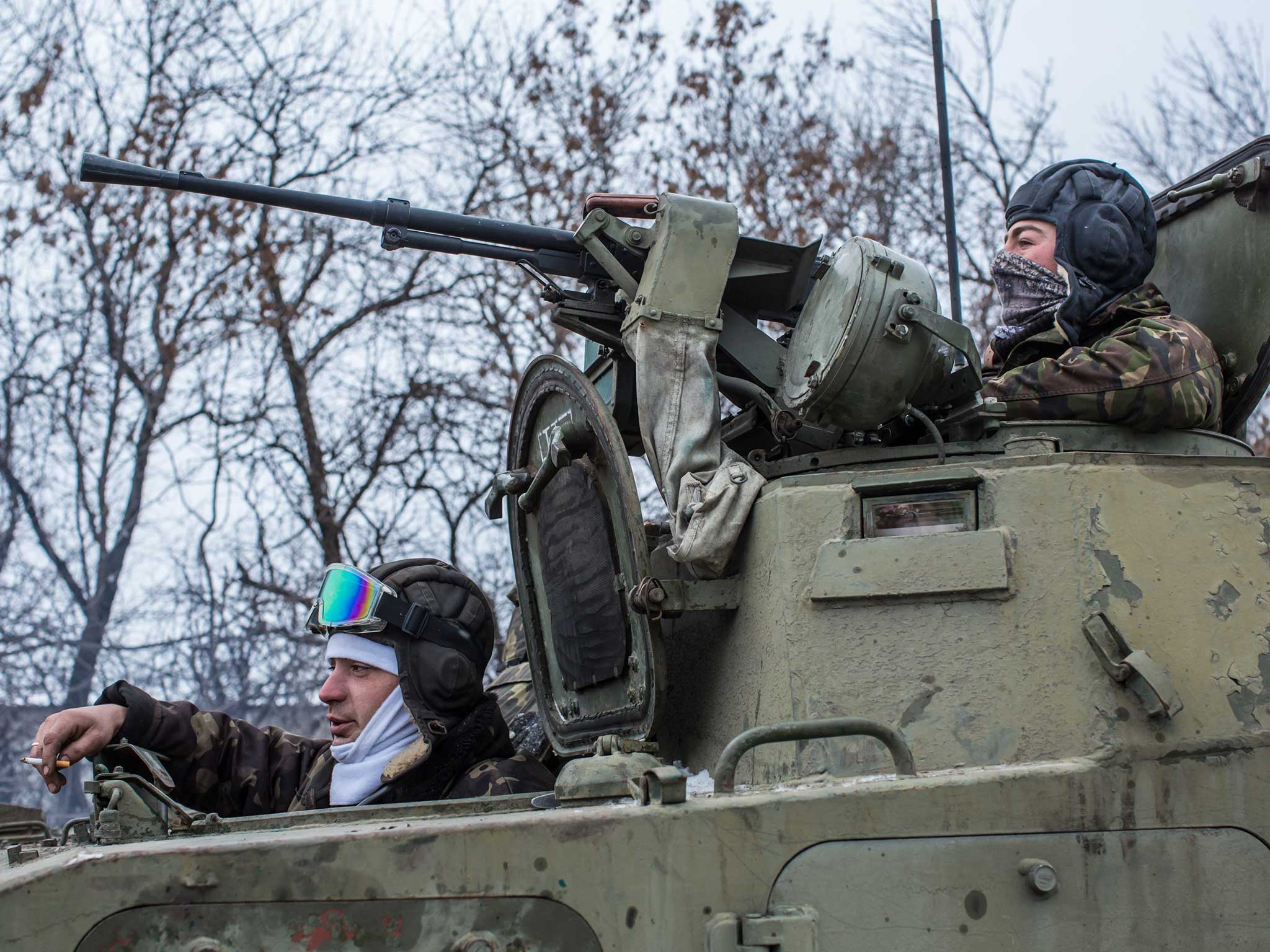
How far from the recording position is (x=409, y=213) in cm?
389

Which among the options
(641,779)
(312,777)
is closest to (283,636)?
(312,777)

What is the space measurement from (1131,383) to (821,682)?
100 centimetres

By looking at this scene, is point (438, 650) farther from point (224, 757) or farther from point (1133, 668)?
point (1133, 668)

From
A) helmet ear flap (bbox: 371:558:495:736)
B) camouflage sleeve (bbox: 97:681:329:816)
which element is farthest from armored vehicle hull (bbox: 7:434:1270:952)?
camouflage sleeve (bbox: 97:681:329:816)

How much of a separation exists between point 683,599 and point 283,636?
8549mm

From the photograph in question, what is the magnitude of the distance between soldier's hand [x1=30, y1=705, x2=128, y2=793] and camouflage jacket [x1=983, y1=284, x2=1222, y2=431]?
2436mm

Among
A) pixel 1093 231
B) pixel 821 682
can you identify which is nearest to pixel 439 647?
pixel 821 682

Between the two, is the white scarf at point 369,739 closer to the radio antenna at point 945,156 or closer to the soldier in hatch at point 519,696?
the soldier in hatch at point 519,696

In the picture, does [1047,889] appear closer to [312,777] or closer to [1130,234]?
[1130,234]

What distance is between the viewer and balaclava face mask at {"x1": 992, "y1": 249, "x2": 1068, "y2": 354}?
146 inches

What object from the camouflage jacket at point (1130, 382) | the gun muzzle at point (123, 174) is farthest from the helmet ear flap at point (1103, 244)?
the gun muzzle at point (123, 174)

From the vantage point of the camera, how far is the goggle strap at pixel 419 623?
4.02 m

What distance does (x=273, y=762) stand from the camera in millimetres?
4449

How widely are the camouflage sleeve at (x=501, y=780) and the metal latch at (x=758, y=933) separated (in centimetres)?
133
